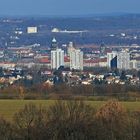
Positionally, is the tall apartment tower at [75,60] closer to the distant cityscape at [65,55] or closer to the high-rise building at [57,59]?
the distant cityscape at [65,55]

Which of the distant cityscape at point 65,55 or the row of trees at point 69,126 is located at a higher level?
the row of trees at point 69,126

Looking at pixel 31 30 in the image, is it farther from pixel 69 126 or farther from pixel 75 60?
pixel 69 126

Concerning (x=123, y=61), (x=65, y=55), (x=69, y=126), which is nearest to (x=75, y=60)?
(x=123, y=61)

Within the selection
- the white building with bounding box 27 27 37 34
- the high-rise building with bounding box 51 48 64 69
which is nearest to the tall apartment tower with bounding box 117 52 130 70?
the high-rise building with bounding box 51 48 64 69

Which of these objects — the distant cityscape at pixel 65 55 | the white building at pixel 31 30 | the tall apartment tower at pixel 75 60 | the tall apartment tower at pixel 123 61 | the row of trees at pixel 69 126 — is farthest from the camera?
the white building at pixel 31 30

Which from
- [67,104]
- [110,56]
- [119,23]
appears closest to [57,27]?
[119,23]

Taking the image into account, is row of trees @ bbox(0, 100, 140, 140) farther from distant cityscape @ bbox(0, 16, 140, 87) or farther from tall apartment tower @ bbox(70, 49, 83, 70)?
tall apartment tower @ bbox(70, 49, 83, 70)

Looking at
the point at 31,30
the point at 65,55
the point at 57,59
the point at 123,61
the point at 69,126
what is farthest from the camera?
the point at 31,30

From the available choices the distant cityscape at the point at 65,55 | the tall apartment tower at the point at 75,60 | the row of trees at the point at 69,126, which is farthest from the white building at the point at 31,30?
the row of trees at the point at 69,126

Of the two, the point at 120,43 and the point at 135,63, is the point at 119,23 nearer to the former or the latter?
the point at 120,43
